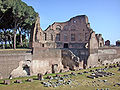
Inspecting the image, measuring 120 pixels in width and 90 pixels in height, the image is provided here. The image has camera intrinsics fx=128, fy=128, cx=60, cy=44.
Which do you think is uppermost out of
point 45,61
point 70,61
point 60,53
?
point 60,53

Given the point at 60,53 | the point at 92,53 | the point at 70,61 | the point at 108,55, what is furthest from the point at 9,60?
the point at 108,55

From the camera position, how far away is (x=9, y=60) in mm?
15008

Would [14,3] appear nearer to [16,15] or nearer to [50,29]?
[16,15]

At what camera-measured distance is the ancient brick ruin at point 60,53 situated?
613 inches

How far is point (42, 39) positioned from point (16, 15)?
8.89 meters

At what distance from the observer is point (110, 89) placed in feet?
34.1

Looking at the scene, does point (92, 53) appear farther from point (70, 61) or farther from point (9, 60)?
point (9, 60)

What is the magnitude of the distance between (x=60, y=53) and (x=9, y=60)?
8.04 m

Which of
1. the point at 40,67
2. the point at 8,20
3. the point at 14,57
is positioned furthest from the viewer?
the point at 8,20

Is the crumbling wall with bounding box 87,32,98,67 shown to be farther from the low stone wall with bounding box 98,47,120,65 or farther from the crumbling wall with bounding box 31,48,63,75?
the crumbling wall with bounding box 31,48,63,75

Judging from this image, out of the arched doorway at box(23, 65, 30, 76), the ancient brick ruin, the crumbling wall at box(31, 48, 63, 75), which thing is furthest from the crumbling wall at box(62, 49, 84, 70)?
the arched doorway at box(23, 65, 30, 76)

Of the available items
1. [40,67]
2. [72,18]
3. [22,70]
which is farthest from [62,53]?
[72,18]

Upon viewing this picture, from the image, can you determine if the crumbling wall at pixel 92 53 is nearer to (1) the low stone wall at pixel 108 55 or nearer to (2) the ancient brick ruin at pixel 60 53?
(2) the ancient brick ruin at pixel 60 53

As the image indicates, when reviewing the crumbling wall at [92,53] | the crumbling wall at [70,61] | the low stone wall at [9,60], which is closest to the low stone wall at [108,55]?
the crumbling wall at [92,53]
